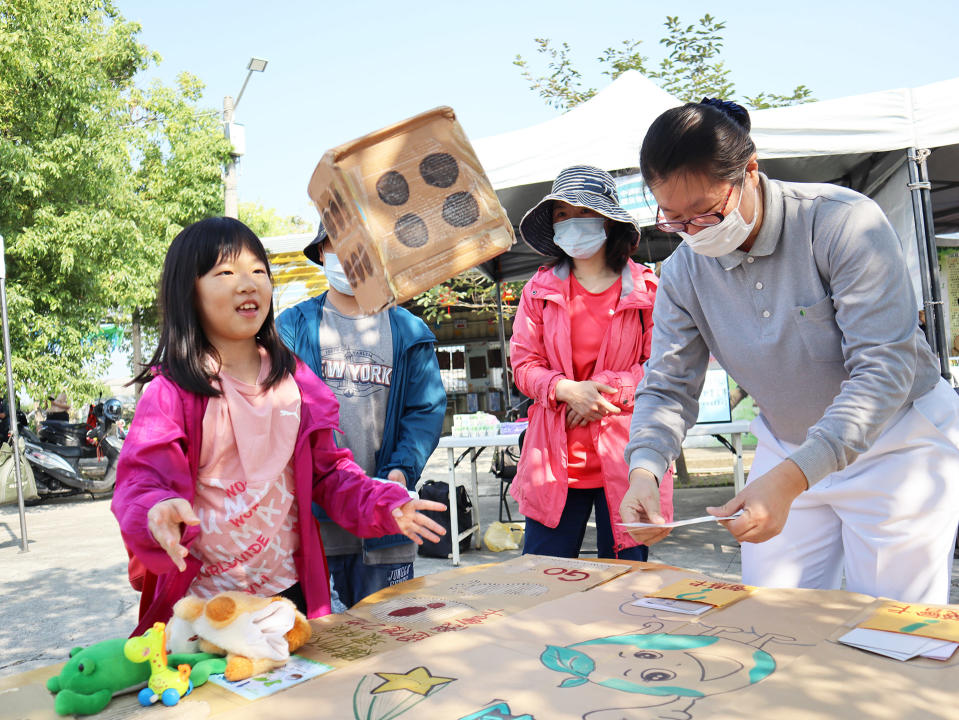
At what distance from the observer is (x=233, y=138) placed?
13.4 metres

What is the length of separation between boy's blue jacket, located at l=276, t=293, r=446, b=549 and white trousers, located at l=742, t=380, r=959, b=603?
114cm

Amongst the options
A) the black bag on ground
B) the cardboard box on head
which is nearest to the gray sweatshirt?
the cardboard box on head

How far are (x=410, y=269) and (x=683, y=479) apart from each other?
7123 mm

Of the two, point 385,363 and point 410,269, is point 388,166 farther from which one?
point 385,363

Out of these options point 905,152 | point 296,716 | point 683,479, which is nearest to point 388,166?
point 296,716

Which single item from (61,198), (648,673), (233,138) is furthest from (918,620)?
(233,138)

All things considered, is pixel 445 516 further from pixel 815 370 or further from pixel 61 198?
pixel 61 198

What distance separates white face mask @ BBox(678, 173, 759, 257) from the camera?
1557 mm

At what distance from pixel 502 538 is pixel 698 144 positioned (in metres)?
4.28

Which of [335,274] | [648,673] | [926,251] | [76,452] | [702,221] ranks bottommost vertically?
[648,673]

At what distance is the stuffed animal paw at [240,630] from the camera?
1.23m

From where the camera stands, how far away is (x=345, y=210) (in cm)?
132

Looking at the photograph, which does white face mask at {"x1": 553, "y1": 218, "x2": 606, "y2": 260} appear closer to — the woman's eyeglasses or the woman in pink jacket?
the woman in pink jacket

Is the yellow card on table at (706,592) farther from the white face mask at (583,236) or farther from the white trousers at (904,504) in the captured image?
the white face mask at (583,236)
